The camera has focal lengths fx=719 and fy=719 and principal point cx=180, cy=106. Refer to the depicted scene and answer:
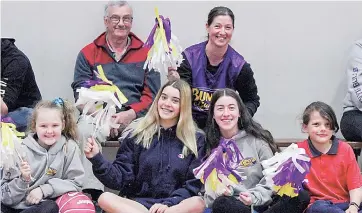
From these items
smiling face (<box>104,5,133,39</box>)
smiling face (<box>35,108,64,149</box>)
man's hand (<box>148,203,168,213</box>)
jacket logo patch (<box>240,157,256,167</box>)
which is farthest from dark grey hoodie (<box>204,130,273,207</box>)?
smiling face (<box>104,5,133,39</box>)

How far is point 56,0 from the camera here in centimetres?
459

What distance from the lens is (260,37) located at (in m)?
4.62

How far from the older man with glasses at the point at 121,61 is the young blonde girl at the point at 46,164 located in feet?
1.95

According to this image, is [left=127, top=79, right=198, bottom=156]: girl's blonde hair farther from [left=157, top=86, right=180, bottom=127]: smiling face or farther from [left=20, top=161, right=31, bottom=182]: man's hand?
[left=20, top=161, right=31, bottom=182]: man's hand

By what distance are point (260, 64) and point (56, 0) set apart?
4.50 feet

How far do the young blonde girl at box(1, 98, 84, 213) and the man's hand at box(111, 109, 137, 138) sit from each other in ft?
1.11

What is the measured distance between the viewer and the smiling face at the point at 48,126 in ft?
11.9

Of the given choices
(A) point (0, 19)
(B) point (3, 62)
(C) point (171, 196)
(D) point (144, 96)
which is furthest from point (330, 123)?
(A) point (0, 19)

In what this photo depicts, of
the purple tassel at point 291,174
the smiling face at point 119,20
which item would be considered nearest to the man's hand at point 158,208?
the purple tassel at point 291,174

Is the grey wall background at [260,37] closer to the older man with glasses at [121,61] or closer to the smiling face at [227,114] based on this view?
the older man with glasses at [121,61]

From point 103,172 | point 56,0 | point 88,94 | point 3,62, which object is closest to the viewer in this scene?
point 103,172

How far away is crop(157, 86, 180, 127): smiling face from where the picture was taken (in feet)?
12.3

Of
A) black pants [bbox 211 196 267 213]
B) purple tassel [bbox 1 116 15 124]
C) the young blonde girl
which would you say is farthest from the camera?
purple tassel [bbox 1 116 15 124]

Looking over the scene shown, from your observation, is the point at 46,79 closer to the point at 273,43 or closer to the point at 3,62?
the point at 3,62
